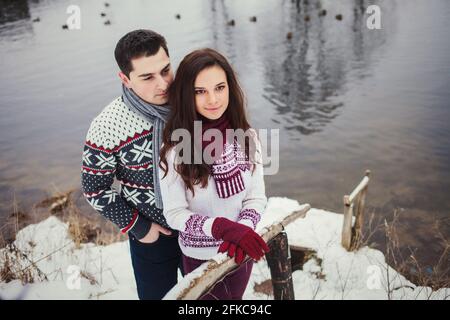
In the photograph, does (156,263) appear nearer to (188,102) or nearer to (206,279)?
(206,279)

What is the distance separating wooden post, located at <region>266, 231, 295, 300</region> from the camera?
2.31 metres

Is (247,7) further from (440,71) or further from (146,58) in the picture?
(146,58)

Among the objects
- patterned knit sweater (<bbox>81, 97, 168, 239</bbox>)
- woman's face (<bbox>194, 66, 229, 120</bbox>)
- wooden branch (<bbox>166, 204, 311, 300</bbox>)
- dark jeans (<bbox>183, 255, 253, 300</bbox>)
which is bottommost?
dark jeans (<bbox>183, 255, 253, 300</bbox>)

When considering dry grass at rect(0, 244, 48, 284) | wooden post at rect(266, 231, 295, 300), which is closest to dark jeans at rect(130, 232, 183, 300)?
wooden post at rect(266, 231, 295, 300)

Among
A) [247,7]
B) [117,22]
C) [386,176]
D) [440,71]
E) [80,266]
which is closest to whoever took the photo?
[80,266]

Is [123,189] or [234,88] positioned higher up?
[234,88]

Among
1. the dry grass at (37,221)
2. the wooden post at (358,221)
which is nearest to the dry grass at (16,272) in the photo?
the dry grass at (37,221)

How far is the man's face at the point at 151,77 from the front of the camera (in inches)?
80.0

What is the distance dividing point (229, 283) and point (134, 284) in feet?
7.60

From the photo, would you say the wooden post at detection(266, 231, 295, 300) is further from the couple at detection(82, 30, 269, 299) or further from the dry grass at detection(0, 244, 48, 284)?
the dry grass at detection(0, 244, 48, 284)

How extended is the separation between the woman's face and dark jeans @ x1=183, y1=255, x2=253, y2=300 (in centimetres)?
91
